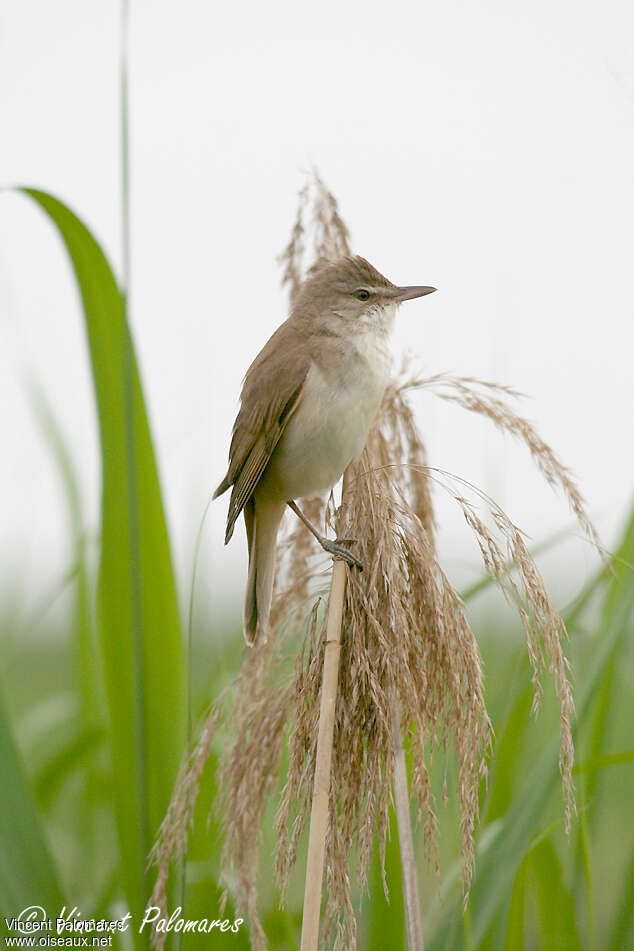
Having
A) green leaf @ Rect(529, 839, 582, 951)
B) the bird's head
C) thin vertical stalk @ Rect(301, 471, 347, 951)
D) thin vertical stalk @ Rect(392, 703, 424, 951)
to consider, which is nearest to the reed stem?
thin vertical stalk @ Rect(301, 471, 347, 951)

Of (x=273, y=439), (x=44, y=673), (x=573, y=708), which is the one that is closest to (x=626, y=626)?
(x=573, y=708)

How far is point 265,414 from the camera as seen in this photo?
7.09 ft

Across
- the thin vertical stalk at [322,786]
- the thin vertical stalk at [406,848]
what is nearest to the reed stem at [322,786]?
the thin vertical stalk at [322,786]

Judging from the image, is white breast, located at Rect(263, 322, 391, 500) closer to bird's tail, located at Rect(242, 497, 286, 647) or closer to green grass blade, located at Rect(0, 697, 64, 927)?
bird's tail, located at Rect(242, 497, 286, 647)

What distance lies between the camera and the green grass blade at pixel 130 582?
1548mm

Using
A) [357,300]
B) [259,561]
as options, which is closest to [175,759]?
[259,561]

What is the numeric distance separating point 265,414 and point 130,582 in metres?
0.69

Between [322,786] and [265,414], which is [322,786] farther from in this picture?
[265,414]

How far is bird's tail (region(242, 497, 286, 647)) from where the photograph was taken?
1863mm

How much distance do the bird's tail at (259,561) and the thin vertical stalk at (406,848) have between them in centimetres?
46

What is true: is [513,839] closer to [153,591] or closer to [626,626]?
[626,626]

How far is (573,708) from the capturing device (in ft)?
4.33
